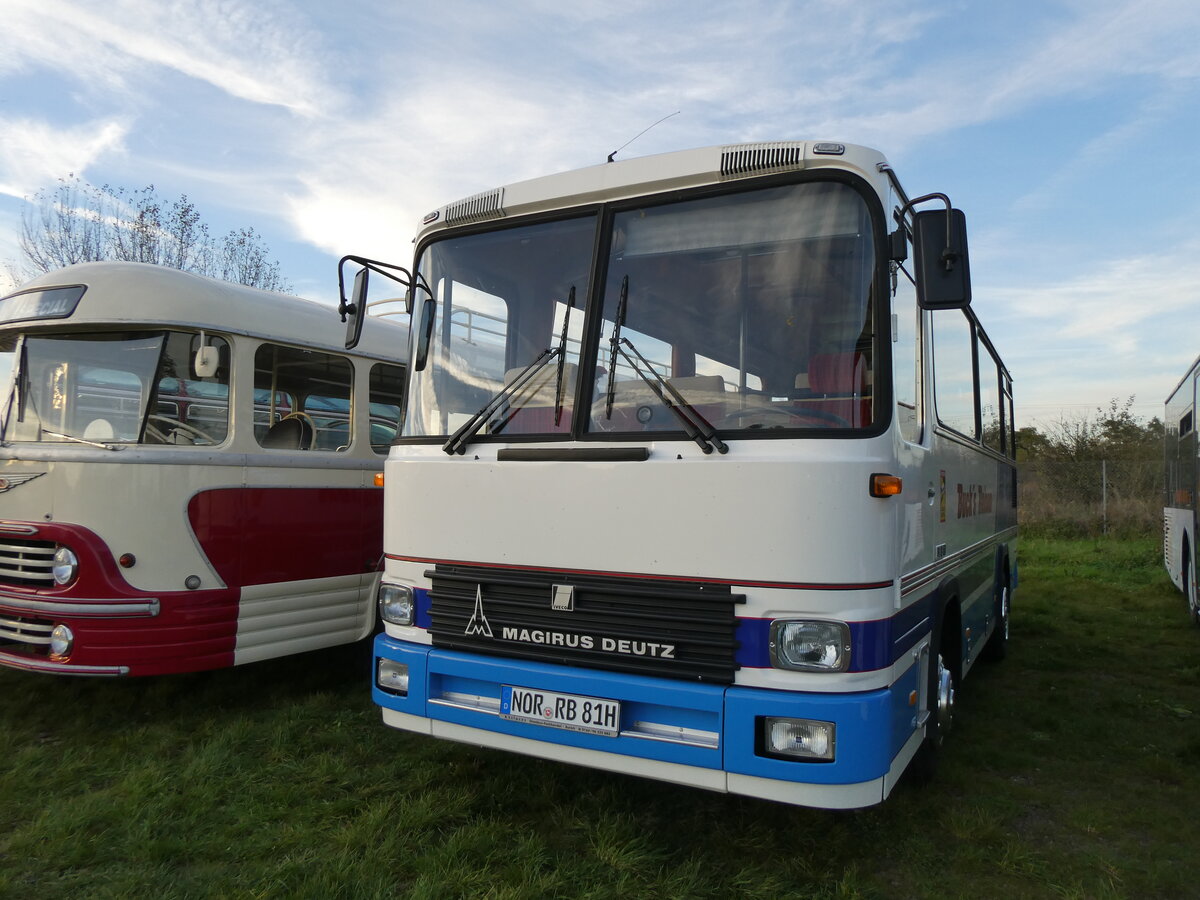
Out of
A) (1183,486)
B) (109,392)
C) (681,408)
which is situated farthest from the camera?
(1183,486)

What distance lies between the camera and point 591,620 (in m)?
3.55

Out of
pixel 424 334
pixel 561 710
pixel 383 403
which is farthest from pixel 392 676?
pixel 383 403

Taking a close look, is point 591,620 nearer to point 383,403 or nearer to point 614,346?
point 614,346

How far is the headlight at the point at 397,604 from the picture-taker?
4125 mm

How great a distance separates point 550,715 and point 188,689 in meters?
3.79

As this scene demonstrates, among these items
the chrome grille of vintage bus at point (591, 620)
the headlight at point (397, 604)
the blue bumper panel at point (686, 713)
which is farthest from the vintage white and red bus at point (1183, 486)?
the headlight at point (397, 604)

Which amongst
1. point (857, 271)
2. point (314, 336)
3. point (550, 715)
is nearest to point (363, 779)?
point (550, 715)

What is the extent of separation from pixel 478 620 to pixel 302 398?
2.95m

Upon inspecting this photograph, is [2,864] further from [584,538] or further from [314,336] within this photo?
[314,336]

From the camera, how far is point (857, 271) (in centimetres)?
338

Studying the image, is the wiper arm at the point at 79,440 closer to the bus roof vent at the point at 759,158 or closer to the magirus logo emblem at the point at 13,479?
the magirus logo emblem at the point at 13,479

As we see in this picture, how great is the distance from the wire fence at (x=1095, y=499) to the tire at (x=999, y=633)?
39.5ft

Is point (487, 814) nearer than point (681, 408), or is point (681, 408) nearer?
point (681, 408)

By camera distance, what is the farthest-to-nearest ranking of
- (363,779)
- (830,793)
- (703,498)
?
1. (363,779)
2. (703,498)
3. (830,793)
